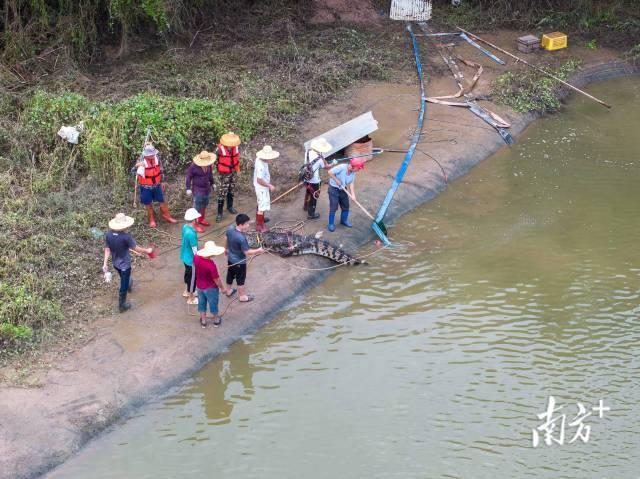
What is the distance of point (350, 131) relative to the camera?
14.3 m

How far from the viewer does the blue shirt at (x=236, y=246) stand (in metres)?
10.4

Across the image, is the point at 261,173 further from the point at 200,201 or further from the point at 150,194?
the point at 150,194

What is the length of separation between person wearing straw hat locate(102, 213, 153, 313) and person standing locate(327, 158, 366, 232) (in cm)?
309

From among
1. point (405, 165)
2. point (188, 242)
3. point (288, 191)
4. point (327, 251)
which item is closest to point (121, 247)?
point (188, 242)

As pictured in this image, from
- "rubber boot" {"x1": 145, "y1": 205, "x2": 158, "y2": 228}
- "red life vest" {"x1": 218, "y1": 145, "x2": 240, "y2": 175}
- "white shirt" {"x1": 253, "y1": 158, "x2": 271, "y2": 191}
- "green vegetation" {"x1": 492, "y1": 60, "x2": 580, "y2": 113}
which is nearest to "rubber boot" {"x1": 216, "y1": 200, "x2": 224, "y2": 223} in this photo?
"red life vest" {"x1": 218, "y1": 145, "x2": 240, "y2": 175}

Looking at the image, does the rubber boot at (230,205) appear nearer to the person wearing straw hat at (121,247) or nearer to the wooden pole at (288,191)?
the wooden pole at (288,191)

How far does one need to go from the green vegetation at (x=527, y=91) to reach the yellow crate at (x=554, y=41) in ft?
4.44

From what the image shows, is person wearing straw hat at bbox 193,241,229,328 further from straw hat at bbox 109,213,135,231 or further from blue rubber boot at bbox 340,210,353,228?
blue rubber boot at bbox 340,210,353,228

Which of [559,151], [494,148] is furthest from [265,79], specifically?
Answer: [559,151]

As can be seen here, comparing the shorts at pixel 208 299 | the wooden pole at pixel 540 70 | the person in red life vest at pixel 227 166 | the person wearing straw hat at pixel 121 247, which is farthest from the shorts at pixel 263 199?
the wooden pole at pixel 540 70

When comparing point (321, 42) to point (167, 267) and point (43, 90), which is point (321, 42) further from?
point (167, 267)

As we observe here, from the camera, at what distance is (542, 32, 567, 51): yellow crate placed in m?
18.3

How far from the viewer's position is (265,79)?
16422mm

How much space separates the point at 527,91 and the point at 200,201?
7934 millimetres
